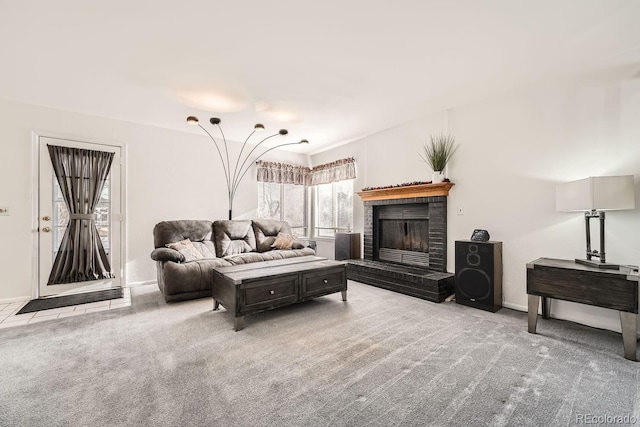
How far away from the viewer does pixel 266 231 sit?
199 inches

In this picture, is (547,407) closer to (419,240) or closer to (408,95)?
(419,240)

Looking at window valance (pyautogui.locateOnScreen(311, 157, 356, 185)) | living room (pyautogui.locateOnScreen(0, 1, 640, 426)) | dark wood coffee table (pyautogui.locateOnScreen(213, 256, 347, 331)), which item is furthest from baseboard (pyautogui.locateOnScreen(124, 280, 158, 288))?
window valance (pyautogui.locateOnScreen(311, 157, 356, 185))

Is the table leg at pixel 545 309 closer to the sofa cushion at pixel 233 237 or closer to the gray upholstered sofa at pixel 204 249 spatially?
the gray upholstered sofa at pixel 204 249

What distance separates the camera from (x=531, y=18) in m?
2.01

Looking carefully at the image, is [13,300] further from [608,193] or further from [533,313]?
[608,193]

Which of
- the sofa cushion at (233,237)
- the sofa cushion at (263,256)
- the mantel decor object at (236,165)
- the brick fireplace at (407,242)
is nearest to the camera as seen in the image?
the brick fireplace at (407,242)

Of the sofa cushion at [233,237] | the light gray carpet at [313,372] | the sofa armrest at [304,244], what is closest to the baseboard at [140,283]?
the sofa cushion at [233,237]

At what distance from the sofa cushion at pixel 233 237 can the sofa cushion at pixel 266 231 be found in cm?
10

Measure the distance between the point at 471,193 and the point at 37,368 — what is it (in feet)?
14.7

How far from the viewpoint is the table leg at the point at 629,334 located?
6.63 feet

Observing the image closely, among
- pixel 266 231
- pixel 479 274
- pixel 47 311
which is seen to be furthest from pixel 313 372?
pixel 266 231

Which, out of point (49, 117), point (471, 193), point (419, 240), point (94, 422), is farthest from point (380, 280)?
point (49, 117)

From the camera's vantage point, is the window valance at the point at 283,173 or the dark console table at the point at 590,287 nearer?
the dark console table at the point at 590,287

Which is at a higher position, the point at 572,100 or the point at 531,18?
the point at 531,18
